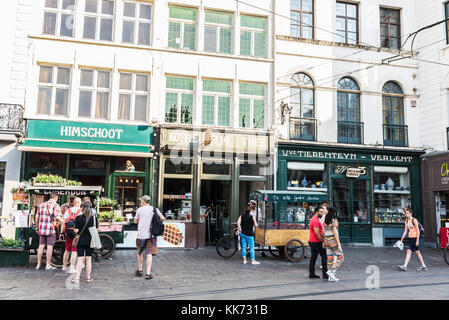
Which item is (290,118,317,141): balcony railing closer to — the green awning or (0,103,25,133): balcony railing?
the green awning

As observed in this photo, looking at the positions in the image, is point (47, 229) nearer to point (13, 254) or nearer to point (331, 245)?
point (13, 254)

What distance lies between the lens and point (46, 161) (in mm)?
15359

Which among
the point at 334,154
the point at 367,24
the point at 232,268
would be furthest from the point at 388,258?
the point at 367,24

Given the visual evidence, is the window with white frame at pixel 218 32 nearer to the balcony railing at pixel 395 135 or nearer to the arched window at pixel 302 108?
the arched window at pixel 302 108

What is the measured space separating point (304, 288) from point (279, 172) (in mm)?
9402

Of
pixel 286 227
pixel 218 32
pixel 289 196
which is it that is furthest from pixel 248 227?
pixel 218 32

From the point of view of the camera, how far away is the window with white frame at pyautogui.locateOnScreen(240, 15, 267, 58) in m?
18.1

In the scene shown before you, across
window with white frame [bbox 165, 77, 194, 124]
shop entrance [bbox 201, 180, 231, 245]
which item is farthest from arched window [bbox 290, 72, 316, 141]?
window with white frame [bbox 165, 77, 194, 124]

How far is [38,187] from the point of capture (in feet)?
37.9

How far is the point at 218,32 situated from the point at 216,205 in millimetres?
7641

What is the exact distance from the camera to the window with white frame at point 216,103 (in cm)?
1744

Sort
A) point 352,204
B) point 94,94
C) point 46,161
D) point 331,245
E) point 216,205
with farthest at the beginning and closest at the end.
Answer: point 352,204, point 216,205, point 94,94, point 46,161, point 331,245

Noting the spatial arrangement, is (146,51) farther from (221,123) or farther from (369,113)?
(369,113)

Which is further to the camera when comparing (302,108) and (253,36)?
(302,108)
